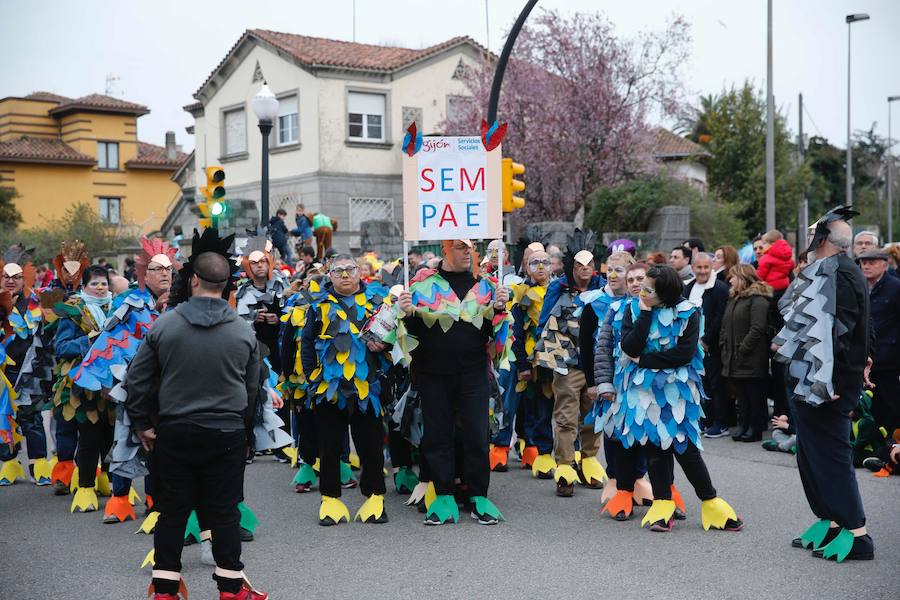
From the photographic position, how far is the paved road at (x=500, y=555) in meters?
5.68

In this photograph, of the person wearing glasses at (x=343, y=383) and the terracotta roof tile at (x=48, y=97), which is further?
the terracotta roof tile at (x=48, y=97)

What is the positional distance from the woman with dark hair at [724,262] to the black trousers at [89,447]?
22.9 ft

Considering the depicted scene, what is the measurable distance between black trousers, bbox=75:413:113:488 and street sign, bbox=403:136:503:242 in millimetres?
2997

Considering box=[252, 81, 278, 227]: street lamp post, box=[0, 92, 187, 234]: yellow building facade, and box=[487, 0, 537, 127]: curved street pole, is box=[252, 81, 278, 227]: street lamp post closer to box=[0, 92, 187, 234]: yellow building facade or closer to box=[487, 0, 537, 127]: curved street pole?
box=[487, 0, 537, 127]: curved street pole

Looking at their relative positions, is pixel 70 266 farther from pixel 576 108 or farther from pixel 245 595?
pixel 576 108

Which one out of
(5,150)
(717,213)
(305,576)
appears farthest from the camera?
(5,150)

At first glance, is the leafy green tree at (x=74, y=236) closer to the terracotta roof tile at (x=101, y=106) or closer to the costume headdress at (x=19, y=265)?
the terracotta roof tile at (x=101, y=106)

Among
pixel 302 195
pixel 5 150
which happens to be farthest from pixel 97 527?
pixel 5 150

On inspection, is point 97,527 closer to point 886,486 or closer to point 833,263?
point 833,263

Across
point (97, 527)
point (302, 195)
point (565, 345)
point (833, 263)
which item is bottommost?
point (97, 527)

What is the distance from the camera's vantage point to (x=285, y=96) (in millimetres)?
31266

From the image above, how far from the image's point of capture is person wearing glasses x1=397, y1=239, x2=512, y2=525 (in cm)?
724

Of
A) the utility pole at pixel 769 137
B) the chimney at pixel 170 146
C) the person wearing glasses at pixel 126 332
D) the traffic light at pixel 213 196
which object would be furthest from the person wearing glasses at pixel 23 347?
the chimney at pixel 170 146

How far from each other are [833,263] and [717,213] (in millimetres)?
18490
